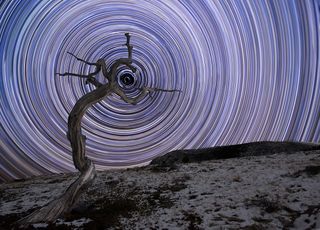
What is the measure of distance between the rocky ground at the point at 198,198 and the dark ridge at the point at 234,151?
2.36 m

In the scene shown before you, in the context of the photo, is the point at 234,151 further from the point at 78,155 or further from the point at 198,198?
the point at 78,155

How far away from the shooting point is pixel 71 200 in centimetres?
464

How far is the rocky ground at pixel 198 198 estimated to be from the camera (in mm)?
3611

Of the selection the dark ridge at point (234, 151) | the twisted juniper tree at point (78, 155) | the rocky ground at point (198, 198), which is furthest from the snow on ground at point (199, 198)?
the dark ridge at point (234, 151)

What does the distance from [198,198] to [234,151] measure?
5.79 metres

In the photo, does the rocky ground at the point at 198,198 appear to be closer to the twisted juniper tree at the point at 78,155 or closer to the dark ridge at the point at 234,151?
the twisted juniper tree at the point at 78,155

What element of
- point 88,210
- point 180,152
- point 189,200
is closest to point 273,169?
point 189,200

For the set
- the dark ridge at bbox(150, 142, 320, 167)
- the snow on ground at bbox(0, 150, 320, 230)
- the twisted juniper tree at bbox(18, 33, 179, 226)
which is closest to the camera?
the snow on ground at bbox(0, 150, 320, 230)

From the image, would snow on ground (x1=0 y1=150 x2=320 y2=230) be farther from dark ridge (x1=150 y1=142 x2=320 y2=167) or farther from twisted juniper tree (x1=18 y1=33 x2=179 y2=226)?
dark ridge (x1=150 y1=142 x2=320 y2=167)

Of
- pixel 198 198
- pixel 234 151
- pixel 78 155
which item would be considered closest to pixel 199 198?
pixel 198 198

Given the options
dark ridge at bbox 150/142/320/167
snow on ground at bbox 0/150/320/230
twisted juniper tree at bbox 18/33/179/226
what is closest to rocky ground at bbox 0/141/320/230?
snow on ground at bbox 0/150/320/230

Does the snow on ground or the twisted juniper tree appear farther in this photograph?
the twisted juniper tree

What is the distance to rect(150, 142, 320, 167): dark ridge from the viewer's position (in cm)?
908

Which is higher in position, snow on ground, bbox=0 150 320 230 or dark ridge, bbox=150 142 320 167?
dark ridge, bbox=150 142 320 167
